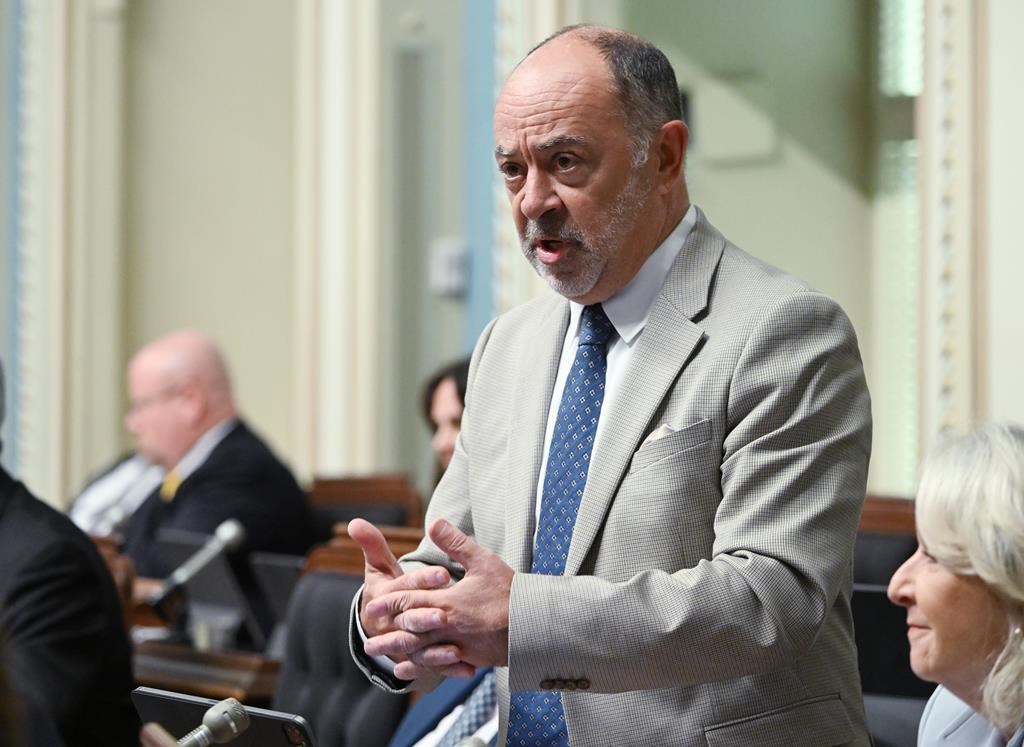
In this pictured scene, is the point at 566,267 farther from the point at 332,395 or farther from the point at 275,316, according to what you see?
the point at 275,316

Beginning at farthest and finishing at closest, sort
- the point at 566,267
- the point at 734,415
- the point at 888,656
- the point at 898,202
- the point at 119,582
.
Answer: the point at 898,202 < the point at 119,582 < the point at 888,656 < the point at 566,267 < the point at 734,415

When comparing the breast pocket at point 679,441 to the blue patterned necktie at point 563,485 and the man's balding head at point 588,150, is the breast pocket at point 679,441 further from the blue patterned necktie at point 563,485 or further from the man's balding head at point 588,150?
the man's balding head at point 588,150

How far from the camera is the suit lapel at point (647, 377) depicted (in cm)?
199

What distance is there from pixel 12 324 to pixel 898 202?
4638mm

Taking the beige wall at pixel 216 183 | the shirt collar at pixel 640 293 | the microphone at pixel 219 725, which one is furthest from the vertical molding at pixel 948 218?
the beige wall at pixel 216 183

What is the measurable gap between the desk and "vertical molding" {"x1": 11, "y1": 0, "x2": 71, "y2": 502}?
3385mm

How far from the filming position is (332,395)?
6.71 meters

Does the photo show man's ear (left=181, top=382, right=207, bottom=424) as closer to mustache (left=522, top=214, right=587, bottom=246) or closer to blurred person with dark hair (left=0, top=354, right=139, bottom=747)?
blurred person with dark hair (left=0, top=354, right=139, bottom=747)

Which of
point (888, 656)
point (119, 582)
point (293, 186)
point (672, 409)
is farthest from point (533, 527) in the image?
point (293, 186)

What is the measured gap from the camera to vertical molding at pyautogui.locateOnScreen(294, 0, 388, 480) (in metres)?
6.55

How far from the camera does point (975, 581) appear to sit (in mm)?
2068

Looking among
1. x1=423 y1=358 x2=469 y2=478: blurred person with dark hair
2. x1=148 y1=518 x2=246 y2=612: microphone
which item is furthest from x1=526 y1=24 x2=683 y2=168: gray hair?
x1=148 y1=518 x2=246 y2=612: microphone

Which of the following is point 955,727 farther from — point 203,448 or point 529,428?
point 203,448

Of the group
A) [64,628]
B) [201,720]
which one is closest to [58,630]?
[64,628]
